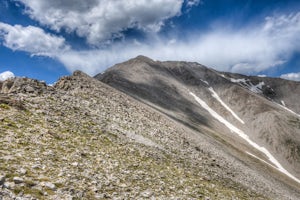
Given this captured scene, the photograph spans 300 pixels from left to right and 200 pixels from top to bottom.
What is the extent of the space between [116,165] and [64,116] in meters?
8.80

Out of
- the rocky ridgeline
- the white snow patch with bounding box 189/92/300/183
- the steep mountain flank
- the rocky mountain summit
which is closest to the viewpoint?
the rocky ridgeline

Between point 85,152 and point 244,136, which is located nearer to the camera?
point 85,152

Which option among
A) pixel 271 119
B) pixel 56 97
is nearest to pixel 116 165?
pixel 56 97

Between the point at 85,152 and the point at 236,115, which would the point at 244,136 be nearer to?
the point at 236,115

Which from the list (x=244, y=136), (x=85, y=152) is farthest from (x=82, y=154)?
(x=244, y=136)

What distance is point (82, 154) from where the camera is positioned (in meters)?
19.0

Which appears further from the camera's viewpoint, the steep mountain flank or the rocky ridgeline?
the steep mountain flank

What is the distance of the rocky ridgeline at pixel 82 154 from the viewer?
13.7m

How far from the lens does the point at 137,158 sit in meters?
23.1

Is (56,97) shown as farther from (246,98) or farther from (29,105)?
(246,98)

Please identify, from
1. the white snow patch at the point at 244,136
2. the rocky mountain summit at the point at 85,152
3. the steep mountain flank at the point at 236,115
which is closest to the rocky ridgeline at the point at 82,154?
the rocky mountain summit at the point at 85,152

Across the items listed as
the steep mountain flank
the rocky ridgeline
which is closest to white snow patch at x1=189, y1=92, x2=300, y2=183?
the steep mountain flank

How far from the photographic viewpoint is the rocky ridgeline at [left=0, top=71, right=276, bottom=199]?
13703 millimetres

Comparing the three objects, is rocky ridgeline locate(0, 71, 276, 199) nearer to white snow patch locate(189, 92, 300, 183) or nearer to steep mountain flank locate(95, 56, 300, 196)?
steep mountain flank locate(95, 56, 300, 196)
